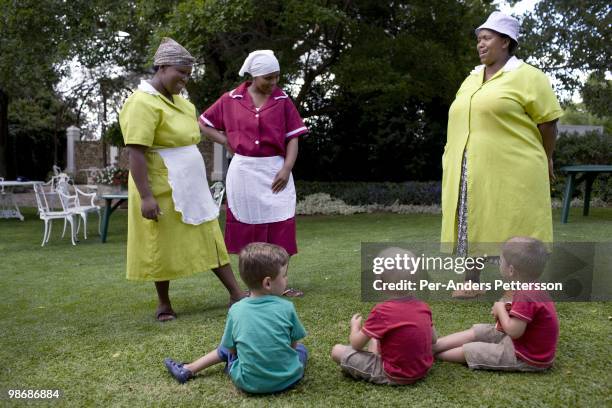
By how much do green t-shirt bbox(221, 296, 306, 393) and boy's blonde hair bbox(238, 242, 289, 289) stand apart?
9 centimetres

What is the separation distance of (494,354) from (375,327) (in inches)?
23.5

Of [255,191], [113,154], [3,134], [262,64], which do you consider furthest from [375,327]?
[113,154]

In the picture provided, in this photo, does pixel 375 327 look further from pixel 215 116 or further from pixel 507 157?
pixel 215 116

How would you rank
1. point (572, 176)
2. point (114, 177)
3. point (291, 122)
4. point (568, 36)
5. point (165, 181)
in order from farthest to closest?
1. point (114, 177)
2. point (568, 36)
3. point (572, 176)
4. point (291, 122)
5. point (165, 181)

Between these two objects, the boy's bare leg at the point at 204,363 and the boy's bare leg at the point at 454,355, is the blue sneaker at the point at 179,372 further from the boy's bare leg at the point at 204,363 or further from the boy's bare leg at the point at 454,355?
the boy's bare leg at the point at 454,355

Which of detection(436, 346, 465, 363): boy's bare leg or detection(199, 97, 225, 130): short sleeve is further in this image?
detection(199, 97, 225, 130): short sleeve

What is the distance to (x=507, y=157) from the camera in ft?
10.9

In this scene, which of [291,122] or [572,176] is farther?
[572,176]

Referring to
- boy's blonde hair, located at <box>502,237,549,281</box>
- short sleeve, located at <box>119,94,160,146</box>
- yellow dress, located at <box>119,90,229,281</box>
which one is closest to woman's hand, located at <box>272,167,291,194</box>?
A: yellow dress, located at <box>119,90,229,281</box>

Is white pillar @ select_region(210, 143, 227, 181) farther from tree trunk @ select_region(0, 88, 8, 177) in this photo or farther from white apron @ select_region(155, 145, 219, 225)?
white apron @ select_region(155, 145, 219, 225)

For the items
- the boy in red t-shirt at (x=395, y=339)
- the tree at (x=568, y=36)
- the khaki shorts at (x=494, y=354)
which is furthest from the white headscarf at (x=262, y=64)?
the tree at (x=568, y=36)

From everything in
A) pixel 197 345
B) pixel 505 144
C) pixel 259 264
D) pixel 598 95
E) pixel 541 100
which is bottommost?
pixel 197 345

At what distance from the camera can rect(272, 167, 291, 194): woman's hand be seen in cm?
389

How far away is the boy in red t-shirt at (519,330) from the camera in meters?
2.42
